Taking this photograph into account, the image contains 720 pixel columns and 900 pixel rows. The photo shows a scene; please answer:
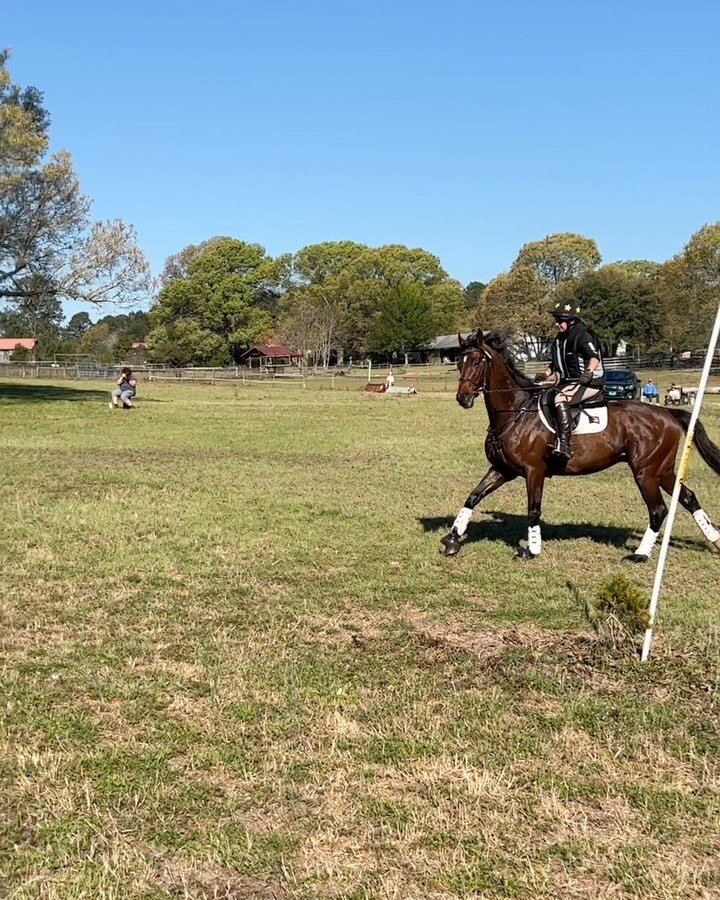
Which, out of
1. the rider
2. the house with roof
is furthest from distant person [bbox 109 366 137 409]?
the house with roof

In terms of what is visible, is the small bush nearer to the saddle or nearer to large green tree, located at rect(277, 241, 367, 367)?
the saddle

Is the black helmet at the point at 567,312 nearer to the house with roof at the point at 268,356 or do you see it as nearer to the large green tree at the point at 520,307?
the large green tree at the point at 520,307

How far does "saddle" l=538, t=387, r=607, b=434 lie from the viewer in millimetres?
9086

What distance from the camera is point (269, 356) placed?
8950cm

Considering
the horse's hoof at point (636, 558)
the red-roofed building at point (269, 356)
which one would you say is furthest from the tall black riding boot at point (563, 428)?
the red-roofed building at point (269, 356)

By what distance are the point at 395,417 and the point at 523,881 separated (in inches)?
1076

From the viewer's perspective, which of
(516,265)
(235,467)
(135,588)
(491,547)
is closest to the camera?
(135,588)

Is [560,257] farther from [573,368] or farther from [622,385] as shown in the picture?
[573,368]

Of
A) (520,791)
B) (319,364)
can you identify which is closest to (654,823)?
(520,791)

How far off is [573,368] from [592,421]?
2.21 feet

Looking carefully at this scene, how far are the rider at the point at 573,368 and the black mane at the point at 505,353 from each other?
1.61 feet

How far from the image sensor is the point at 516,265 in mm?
93000

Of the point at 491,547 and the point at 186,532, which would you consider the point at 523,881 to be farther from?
the point at 186,532

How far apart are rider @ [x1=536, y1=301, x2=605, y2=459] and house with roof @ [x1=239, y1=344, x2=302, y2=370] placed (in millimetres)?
80928
